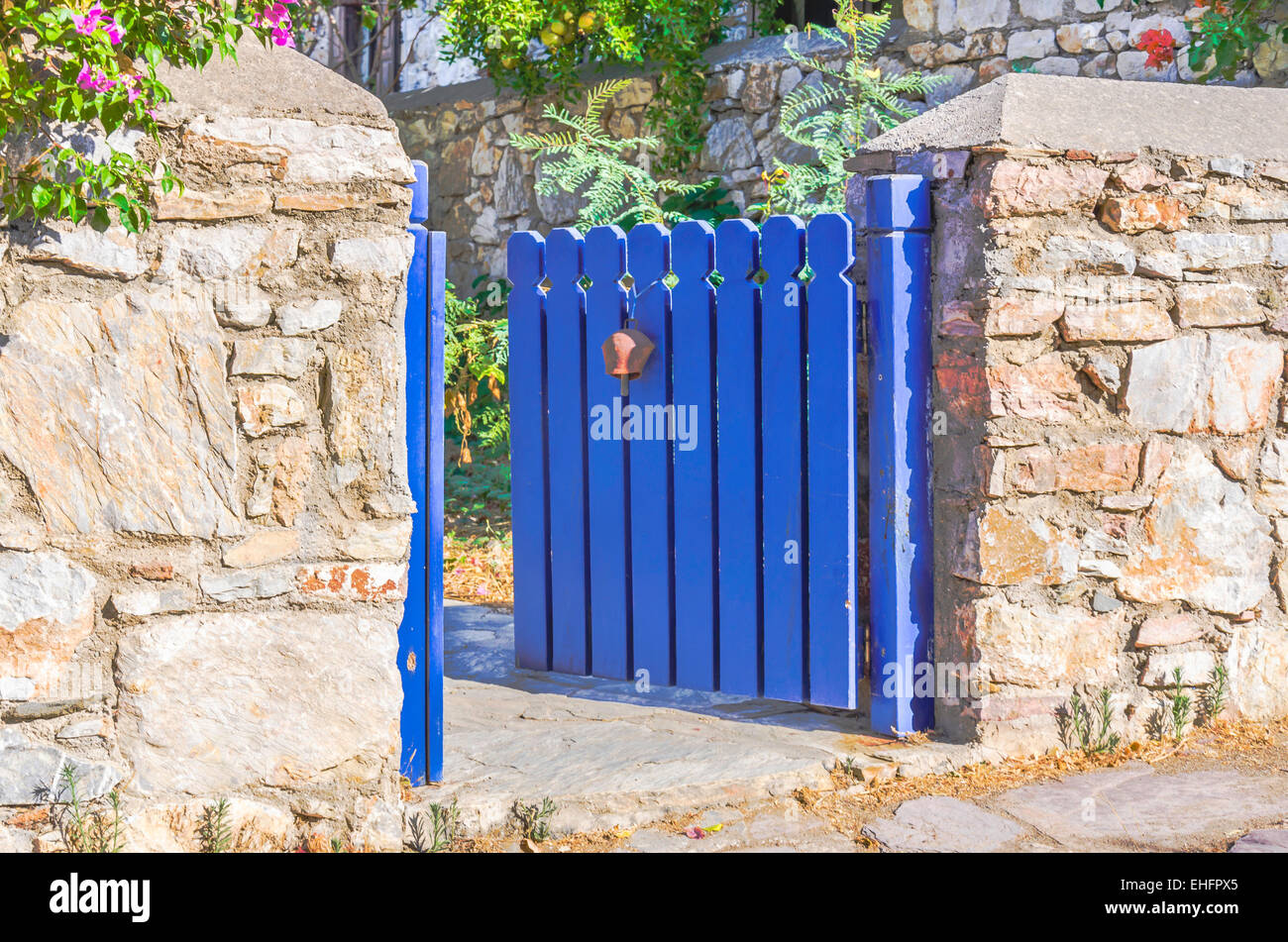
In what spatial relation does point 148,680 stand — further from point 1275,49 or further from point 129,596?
point 1275,49

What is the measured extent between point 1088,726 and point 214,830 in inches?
83.9

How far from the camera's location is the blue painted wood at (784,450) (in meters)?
3.35

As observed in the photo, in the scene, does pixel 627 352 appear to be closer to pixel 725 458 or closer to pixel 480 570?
pixel 725 458

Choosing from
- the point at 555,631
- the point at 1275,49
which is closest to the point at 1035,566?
the point at 555,631

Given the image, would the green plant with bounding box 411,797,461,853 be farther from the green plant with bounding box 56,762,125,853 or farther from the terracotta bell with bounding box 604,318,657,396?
the terracotta bell with bounding box 604,318,657,396

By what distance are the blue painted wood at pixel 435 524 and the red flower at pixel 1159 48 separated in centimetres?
369

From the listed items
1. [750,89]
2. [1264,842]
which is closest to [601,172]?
[750,89]

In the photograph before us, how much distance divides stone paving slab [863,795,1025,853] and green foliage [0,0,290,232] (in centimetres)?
196

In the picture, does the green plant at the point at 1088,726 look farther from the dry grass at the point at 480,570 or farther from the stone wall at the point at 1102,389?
the dry grass at the point at 480,570

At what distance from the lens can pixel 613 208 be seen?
6.61 metres

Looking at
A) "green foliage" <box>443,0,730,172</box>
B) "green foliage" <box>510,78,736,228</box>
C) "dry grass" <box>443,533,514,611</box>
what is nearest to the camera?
"dry grass" <box>443,533,514,611</box>

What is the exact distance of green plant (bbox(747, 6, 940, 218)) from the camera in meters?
5.66

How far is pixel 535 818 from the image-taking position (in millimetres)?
2770

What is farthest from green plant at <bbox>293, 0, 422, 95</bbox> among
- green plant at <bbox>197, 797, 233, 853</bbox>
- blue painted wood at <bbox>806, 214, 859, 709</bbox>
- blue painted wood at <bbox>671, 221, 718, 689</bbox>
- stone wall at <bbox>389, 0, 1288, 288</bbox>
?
green plant at <bbox>197, 797, 233, 853</bbox>
